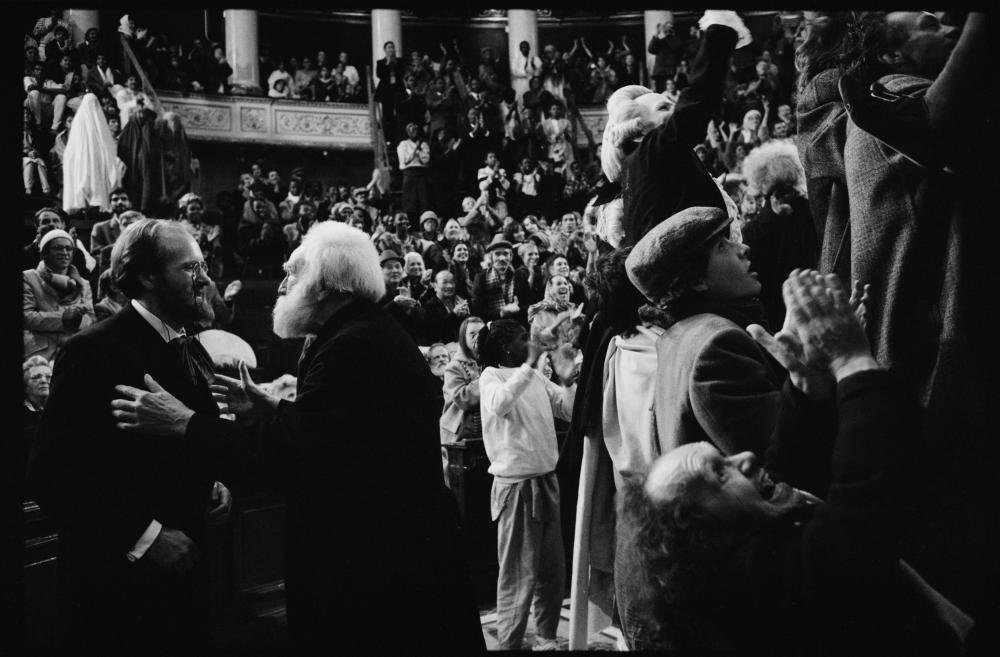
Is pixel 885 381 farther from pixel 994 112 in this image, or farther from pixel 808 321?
pixel 994 112

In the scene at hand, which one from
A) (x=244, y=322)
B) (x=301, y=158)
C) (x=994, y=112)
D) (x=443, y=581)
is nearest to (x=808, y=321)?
(x=994, y=112)

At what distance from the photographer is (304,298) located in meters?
2.52

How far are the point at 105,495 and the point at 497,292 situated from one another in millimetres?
7177

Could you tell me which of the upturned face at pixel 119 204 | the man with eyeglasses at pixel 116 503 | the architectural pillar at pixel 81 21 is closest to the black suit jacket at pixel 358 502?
the man with eyeglasses at pixel 116 503

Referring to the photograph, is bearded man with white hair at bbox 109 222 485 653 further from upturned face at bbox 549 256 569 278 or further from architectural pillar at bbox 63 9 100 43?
architectural pillar at bbox 63 9 100 43

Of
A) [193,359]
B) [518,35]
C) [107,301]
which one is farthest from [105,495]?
[518,35]

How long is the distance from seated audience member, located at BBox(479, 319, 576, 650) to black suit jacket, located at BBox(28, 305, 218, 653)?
8.16 ft

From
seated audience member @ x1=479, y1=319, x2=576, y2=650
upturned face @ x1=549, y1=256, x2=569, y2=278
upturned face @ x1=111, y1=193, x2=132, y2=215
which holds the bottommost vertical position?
seated audience member @ x1=479, y1=319, x2=576, y2=650

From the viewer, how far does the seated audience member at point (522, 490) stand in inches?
191

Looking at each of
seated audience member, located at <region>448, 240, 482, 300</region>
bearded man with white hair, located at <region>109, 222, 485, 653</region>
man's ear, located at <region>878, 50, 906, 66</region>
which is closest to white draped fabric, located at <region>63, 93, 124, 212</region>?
seated audience member, located at <region>448, 240, 482, 300</region>

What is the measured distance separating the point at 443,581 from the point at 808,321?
4.37ft

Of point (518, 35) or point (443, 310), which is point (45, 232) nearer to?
point (443, 310)

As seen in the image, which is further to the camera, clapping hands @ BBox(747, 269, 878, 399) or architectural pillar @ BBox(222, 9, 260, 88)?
architectural pillar @ BBox(222, 9, 260, 88)

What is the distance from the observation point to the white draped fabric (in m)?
12.0
